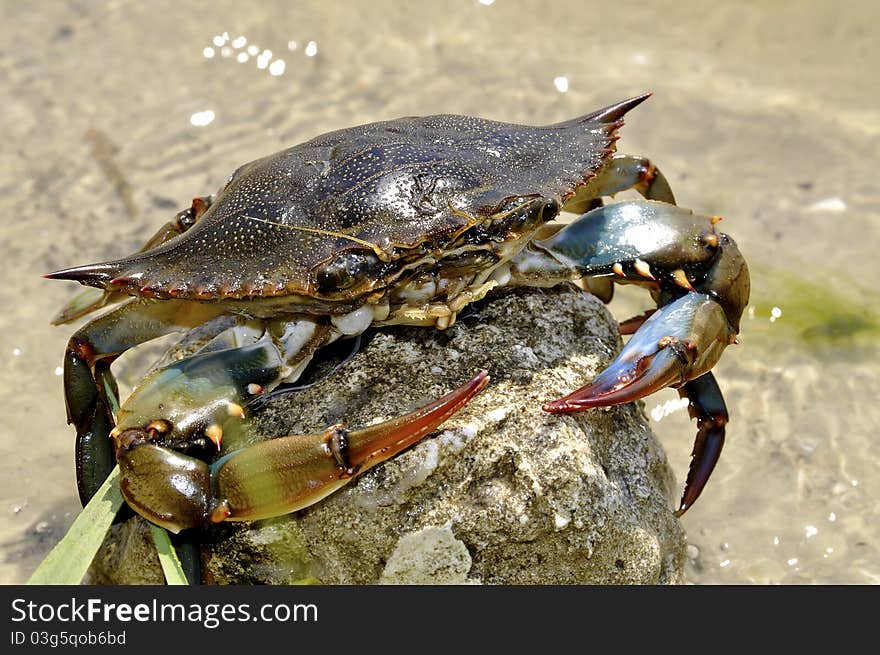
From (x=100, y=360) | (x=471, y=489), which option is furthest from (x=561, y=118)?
(x=471, y=489)

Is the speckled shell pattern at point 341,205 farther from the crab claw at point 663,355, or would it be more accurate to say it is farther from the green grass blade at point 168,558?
the green grass blade at point 168,558

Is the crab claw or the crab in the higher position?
the crab

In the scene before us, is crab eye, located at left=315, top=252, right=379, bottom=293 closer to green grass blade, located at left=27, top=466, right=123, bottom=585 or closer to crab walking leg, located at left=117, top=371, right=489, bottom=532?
crab walking leg, located at left=117, top=371, right=489, bottom=532

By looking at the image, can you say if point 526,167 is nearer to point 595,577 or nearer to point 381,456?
point 381,456

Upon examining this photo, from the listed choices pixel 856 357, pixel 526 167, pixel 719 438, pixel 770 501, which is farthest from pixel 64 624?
pixel 856 357


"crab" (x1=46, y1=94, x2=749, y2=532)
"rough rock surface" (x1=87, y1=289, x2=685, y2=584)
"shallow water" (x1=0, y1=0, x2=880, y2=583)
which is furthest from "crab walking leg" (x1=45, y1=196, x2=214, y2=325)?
"rough rock surface" (x1=87, y1=289, x2=685, y2=584)

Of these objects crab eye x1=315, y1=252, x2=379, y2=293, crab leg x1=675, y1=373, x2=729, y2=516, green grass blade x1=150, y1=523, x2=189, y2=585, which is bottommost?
crab leg x1=675, y1=373, x2=729, y2=516

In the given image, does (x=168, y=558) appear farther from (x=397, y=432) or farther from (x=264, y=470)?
(x=397, y=432)
